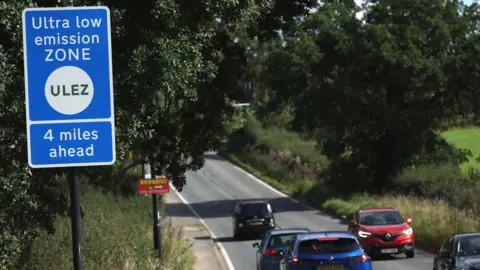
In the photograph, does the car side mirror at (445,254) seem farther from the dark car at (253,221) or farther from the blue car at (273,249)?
the dark car at (253,221)

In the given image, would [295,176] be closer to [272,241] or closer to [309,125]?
[309,125]

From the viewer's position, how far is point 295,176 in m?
70.2

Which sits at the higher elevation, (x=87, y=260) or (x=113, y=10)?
(x=113, y=10)

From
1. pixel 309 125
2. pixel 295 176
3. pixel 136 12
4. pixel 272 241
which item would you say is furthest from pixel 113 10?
pixel 295 176

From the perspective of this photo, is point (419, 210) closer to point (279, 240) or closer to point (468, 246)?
point (279, 240)

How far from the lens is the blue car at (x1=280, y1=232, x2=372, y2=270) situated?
53.1 ft

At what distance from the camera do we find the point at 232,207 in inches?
2308

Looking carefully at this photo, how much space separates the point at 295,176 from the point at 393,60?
23273 mm

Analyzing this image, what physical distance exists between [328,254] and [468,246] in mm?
3827

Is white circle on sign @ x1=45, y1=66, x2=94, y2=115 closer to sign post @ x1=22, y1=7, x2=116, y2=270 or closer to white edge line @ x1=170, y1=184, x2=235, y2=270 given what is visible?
sign post @ x1=22, y1=7, x2=116, y2=270

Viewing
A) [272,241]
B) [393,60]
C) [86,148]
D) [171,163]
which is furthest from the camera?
[393,60]

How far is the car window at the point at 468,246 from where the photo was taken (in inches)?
715

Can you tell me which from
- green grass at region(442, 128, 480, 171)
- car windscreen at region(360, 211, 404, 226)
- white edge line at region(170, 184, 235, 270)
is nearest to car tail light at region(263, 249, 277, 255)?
white edge line at region(170, 184, 235, 270)

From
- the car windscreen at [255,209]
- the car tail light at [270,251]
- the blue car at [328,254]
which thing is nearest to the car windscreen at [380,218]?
the car tail light at [270,251]
